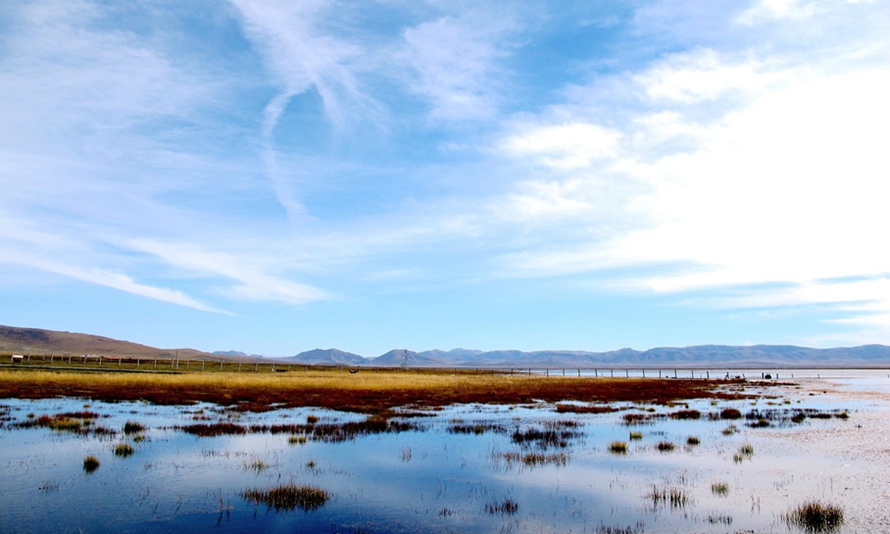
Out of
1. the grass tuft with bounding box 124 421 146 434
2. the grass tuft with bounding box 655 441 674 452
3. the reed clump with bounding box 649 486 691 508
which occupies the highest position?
the grass tuft with bounding box 124 421 146 434

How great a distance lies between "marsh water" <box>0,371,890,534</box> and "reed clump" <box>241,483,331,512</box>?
82 mm

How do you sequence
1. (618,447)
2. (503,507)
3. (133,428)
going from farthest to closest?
(133,428) → (618,447) → (503,507)

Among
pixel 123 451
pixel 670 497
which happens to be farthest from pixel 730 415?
pixel 123 451

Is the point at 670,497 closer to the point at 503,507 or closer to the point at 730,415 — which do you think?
the point at 503,507

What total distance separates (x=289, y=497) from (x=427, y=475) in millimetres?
4595

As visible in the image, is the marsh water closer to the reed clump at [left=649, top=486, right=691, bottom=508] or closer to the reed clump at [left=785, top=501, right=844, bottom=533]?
the reed clump at [left=649, top=486, right=691, bottom=508]

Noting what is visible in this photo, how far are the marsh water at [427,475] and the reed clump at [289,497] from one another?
0.08 meters

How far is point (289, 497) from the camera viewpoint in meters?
13.5

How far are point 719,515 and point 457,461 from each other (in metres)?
8.59

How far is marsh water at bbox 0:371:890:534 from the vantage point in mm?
12016

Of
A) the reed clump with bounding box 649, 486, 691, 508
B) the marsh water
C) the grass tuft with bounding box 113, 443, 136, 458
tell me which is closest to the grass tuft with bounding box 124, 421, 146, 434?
the marsh water

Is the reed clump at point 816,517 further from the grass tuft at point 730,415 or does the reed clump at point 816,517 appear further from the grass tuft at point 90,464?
the grass tuft at point 730,415

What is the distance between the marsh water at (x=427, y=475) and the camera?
39.4 ft

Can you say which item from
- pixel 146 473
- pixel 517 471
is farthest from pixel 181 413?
pixel 517 471
